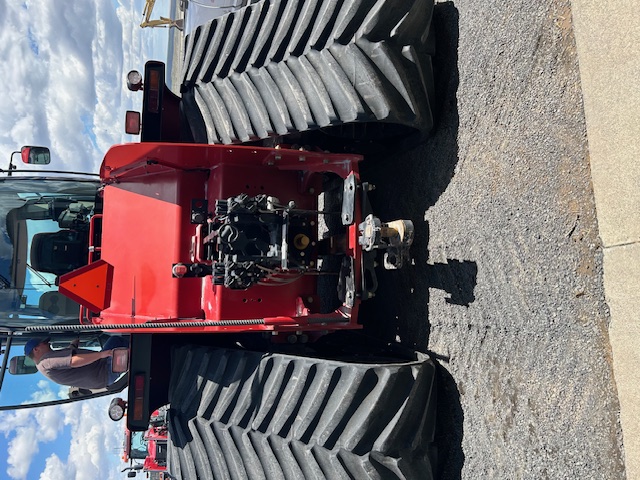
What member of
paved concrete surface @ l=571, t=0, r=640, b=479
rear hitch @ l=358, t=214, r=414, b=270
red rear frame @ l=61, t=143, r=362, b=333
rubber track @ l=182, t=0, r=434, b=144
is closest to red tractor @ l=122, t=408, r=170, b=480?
red rear frame @ l=61, t=143, r=362, b=333

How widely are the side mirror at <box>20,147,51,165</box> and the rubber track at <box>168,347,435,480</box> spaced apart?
6.94 feet

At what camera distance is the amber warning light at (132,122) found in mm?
4168

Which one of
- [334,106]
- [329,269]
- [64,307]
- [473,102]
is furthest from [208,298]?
[473,102]

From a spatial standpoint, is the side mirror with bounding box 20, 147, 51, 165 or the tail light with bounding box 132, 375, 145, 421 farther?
the side mirror with bounding box 20, 147, 51, 165

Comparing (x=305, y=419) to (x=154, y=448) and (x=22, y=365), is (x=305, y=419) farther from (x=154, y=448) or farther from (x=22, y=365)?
(x=154, y=448)

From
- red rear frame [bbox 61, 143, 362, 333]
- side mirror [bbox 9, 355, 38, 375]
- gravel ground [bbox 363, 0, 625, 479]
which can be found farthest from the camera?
side mirror [bbox 9, 355, 38, 375]

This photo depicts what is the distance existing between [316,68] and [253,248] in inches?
46.9

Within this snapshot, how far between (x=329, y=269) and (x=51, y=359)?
6.62 ft

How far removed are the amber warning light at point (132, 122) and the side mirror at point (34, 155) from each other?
71cm

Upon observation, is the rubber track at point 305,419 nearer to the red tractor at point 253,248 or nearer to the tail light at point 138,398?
the red tractor at point 253,248

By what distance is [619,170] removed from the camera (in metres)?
2.21

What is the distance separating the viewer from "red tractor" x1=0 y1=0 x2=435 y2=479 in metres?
3.10

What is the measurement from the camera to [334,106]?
3.35 metres

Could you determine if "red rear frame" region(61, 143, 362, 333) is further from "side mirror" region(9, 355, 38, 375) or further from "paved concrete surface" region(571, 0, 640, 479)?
"paved concrete surface" region(571, 0, 640, 479)
